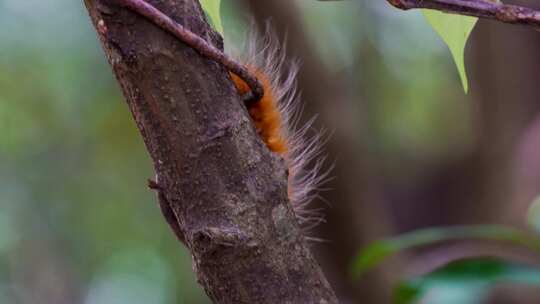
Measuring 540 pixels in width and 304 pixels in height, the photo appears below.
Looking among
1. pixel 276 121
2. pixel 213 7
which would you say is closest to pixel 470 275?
pixel 276 121

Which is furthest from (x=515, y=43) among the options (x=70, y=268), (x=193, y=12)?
(x=193, y=12)

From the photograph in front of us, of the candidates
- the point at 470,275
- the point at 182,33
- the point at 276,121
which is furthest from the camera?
the point at 470,275

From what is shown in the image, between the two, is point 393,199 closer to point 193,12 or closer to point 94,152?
point 94,152

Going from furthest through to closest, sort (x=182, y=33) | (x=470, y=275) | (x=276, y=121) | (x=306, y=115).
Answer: (x=306, y=115) → (x=470, y=275) → (x=276, y=121) → (x=182, y=33)

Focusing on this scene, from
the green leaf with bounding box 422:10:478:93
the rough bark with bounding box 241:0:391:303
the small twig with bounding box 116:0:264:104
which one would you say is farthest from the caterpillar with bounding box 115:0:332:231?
the rough bark with bounding box 241:0:391:303

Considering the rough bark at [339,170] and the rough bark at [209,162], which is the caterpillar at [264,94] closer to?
the rough bark at [209,162]

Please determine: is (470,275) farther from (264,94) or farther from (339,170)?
(264,94)

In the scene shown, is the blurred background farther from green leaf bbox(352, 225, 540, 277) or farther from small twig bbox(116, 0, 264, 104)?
small twig bbox(116, 0, 264, 104)
